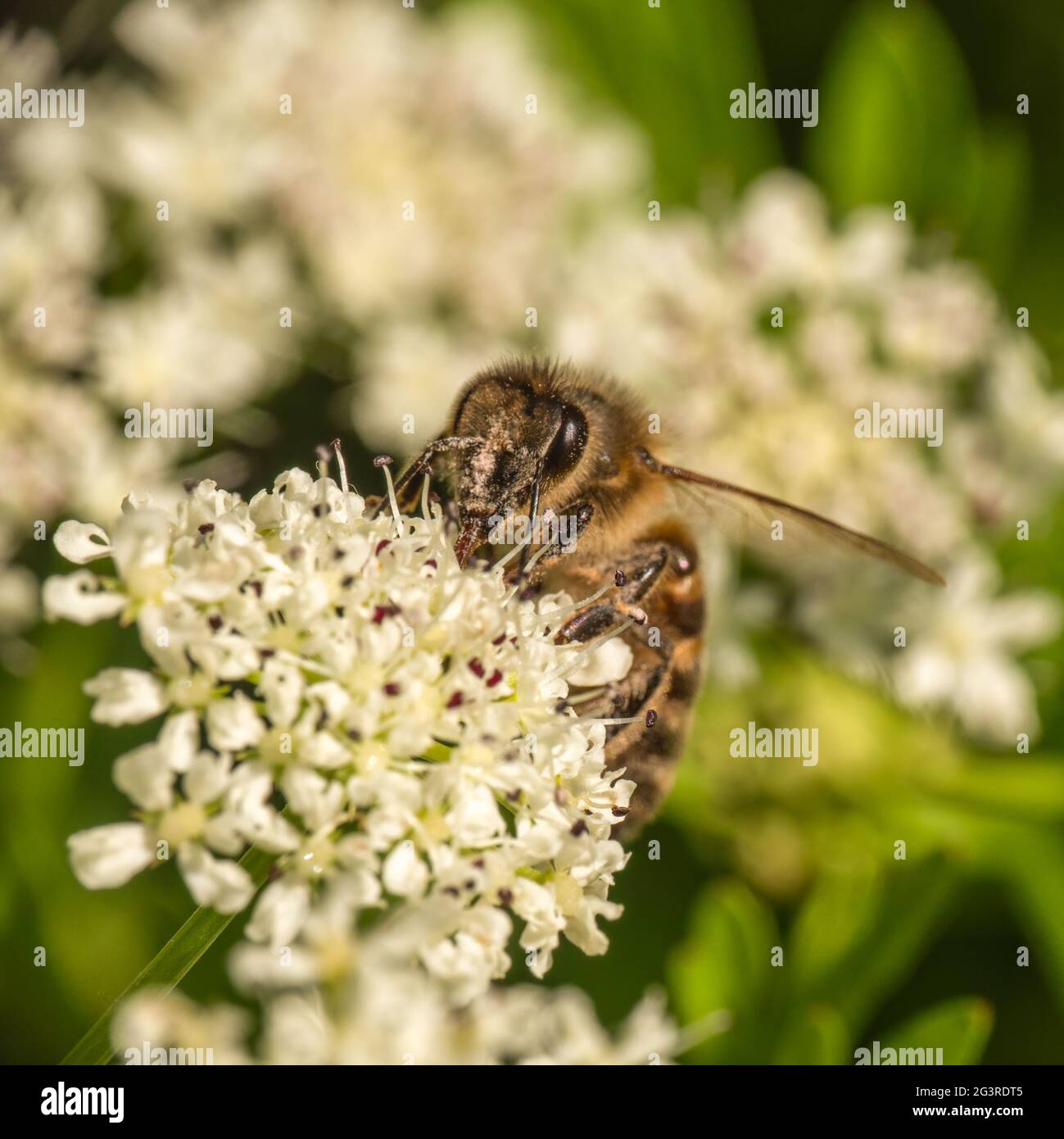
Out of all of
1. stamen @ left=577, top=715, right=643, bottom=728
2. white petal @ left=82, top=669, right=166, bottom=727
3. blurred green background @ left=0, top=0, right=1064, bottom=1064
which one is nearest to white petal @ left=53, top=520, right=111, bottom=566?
white petal @ left=82, top=669, right=166, bottom=727

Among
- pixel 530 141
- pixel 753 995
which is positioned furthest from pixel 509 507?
pixel 530 141

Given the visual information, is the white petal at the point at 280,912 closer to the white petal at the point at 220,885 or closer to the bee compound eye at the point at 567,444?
the white petal at the point at 220,885

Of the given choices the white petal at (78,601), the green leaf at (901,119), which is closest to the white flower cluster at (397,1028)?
the white petal at (78,601)

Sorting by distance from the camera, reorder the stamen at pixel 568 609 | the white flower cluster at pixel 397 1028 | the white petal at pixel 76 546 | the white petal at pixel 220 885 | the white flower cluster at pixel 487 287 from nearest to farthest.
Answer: the white petal at pixel 220 885
the white petal at pixel 76 546
the stamen at pixel 568 609
the white flower cluster at pixel 397 1028
the white flower cluster at pixel 487 287

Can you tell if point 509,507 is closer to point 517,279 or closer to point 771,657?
point 771,657

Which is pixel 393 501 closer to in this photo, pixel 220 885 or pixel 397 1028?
pixel 220 885

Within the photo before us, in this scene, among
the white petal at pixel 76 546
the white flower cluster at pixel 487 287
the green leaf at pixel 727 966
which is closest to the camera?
the white petal at pixel 76 546
